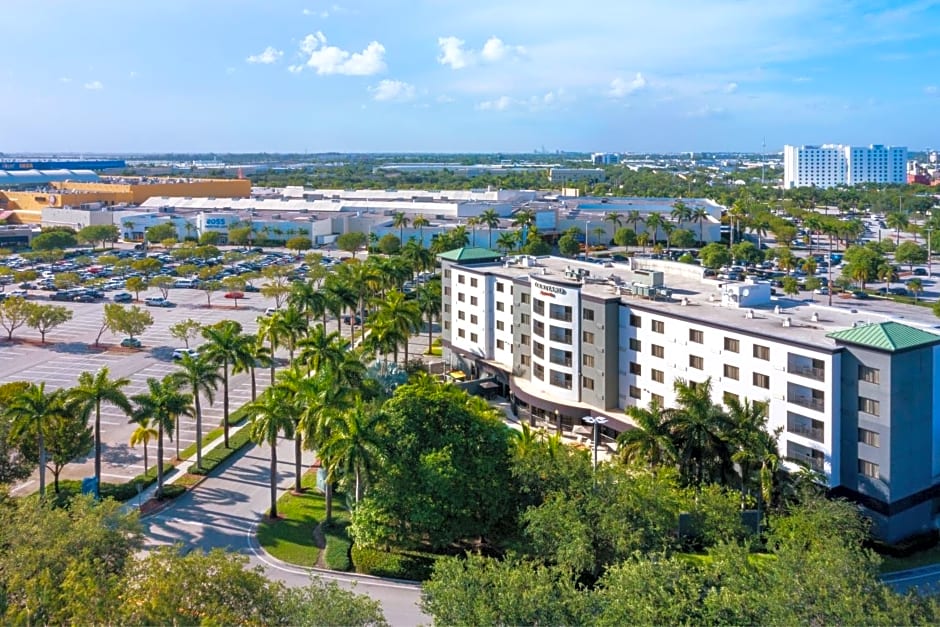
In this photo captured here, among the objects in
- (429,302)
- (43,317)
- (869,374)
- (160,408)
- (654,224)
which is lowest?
(160,408)

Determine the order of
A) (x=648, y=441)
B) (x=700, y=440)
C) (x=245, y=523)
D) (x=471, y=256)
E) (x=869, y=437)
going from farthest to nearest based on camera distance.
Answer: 1. (x=471, y=256)
2. (x=245, y=523)
3. (x=648, y=441)
4. (x=869, y=437)
5. (x=700, y=440)

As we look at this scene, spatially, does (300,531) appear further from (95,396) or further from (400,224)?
(400,224)

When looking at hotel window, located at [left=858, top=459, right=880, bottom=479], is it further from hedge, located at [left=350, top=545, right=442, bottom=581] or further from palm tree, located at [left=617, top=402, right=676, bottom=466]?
hedge, located at [left=350, top=545, right=442, bottom=581]

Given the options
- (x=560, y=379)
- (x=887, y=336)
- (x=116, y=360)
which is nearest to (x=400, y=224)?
(x=116, y=360)

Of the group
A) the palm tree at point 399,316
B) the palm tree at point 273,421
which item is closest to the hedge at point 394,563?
the palm tree at point 273,421

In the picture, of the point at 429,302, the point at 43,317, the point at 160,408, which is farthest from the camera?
the point at 43,317

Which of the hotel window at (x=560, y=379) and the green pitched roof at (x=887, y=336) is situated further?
the hotel window at (x=560, y=379)

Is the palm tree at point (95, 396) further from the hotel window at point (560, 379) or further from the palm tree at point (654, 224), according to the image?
the palm tree at point (654, 224)
